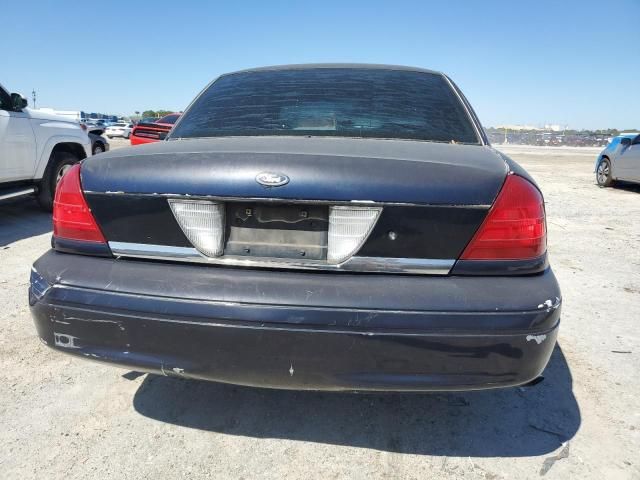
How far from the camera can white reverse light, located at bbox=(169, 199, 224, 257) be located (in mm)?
1639

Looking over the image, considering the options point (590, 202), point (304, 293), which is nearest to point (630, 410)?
point (304, 293)

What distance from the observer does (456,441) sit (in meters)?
1.98

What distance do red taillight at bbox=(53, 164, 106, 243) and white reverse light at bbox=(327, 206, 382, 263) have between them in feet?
2.94

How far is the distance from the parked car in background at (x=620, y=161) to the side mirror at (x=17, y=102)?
11675 millimetres

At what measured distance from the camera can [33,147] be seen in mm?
6035

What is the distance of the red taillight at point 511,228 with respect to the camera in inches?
62.6

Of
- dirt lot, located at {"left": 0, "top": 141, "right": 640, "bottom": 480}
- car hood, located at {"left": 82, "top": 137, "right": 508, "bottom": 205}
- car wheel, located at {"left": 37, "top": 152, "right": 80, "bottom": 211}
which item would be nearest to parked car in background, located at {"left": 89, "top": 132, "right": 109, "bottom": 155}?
car wheel, located at {"left": 37, "top": 152, "right": 80, "bottom": 211}

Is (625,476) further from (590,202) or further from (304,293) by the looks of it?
(590,202)

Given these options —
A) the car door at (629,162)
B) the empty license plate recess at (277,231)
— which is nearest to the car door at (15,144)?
the empty license plate recess at (277,231)

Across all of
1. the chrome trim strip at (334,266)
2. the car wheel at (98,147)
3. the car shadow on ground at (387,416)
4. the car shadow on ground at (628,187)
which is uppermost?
the chrome trim strip at (334,266)

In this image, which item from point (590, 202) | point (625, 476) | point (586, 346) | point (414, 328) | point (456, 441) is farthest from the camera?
point (590, 202)

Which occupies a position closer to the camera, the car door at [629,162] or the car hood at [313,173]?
the car hood at [313,173]

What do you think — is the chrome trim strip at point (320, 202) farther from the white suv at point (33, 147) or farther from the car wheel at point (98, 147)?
the car wheel at point (98, 147)

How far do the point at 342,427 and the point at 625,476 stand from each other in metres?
1.13
